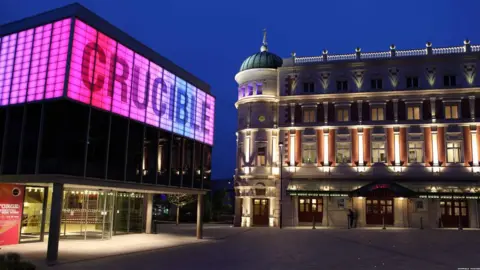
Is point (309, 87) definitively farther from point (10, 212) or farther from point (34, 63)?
point (10, 212)

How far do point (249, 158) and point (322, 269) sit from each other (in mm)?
32510

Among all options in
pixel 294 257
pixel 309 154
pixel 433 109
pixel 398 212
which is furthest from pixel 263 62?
pixel 294 257

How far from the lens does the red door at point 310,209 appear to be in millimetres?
45875

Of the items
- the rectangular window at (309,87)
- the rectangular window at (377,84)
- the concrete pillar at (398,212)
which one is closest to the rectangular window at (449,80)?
the rectangular window at (377,84)

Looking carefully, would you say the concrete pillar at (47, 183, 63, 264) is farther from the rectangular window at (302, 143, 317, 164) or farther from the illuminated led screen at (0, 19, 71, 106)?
the rectangular window at (302, 143, 317, 164)

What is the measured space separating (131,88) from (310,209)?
2860 centimetres

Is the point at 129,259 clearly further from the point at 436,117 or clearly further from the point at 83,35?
the point at 436,117

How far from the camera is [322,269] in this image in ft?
52.6

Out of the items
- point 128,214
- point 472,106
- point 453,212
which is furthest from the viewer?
point 472,106

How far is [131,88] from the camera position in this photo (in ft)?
74.1

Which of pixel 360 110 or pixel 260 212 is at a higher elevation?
pixel 360 110

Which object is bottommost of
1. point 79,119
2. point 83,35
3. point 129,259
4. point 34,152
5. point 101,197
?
point 129,259

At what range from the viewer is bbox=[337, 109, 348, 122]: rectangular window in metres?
47.0

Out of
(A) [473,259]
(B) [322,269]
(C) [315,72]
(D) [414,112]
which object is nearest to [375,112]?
(D) [414,112]
